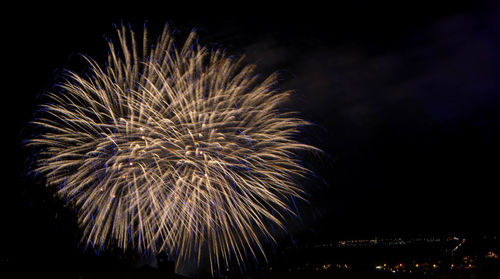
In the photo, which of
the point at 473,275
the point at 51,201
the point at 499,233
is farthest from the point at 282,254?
the point at 473,275

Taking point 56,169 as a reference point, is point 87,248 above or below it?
below

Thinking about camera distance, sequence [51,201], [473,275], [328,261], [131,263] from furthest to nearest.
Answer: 1. [328,261]
2. [131,263]
3. [51,201]
4. [473,275]

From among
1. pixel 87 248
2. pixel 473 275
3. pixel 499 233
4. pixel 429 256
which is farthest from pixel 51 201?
pixel 429 256

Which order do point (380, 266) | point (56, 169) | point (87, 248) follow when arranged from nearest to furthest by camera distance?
point (56, 169)
point (87, 248)
point (380, 266)

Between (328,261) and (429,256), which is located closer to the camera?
(429,256)

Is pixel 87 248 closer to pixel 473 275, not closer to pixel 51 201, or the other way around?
pixel 51 201

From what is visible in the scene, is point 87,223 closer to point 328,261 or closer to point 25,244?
point 25,244

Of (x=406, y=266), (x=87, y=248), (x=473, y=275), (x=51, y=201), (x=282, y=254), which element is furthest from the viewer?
(x=282, y=254)

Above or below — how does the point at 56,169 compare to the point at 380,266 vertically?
above

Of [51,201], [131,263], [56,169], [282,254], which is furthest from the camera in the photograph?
[282,254]
